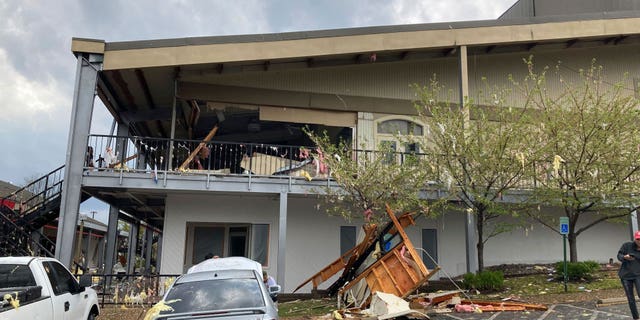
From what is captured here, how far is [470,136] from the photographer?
10.8m

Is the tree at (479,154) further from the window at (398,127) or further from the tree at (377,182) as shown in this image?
the window at (398,127)

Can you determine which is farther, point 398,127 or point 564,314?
point 398,127

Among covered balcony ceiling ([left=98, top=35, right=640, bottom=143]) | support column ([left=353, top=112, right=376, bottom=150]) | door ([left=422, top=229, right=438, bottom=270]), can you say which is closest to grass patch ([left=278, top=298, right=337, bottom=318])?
door ([left=422, top=229, right=438, bottom=270])

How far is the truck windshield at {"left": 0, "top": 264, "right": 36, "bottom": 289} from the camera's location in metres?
6.15

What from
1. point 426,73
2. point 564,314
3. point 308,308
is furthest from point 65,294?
point 426,73

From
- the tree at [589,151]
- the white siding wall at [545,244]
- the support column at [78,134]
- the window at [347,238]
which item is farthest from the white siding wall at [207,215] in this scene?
the tree at [589,151]

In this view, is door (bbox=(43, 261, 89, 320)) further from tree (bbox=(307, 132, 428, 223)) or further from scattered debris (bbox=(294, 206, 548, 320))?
tree (bbox=(307, 132, 428, 223))

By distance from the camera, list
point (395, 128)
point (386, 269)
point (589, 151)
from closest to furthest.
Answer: point (386, 269)
point (589, 151)
point (395, 128)

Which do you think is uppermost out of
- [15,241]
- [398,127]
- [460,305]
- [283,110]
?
[283,110]

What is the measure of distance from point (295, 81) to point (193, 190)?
16.3ft

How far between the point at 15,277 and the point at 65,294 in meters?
0.70

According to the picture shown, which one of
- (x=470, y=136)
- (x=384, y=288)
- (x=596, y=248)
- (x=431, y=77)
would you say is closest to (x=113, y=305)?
(x=384, y=288)

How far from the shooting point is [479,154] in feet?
34.6

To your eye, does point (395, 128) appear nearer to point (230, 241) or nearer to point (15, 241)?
point (230, 241)
